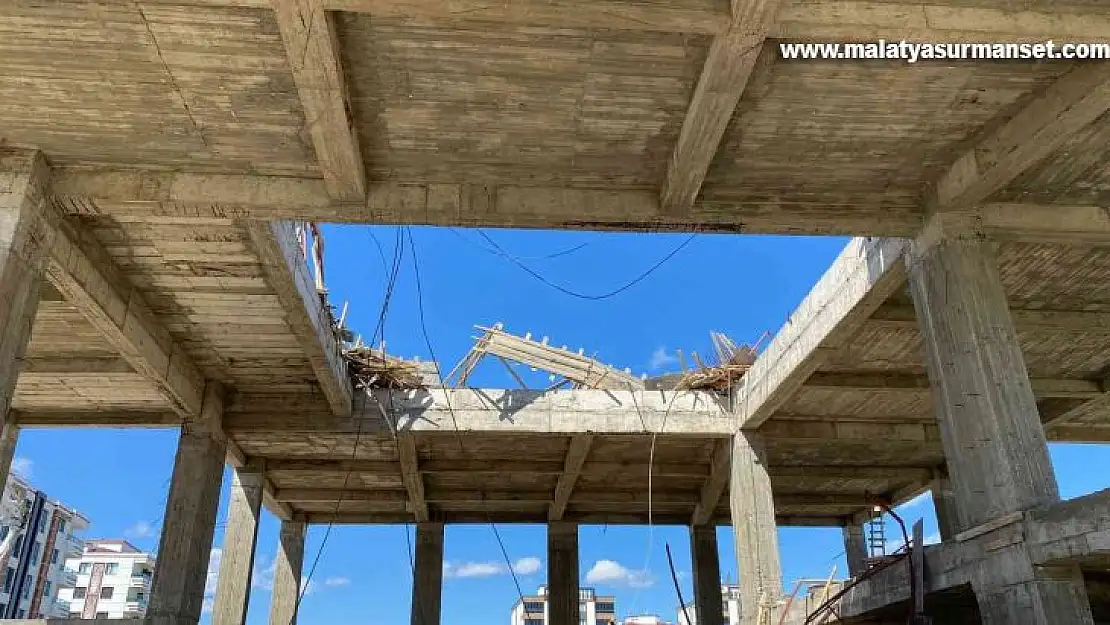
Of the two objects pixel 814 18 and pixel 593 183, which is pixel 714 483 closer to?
pixel 593 183

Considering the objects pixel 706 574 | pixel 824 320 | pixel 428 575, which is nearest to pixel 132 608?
pixel 428 575

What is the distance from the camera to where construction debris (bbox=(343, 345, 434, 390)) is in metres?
16.7

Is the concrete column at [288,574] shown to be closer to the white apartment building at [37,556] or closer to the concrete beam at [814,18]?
the concrete beam at [814,18]

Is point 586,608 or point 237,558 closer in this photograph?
point 237,558

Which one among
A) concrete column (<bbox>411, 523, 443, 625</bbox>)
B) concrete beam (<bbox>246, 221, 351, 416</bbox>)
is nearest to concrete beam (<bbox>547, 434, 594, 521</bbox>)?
concrete column (<bbox>411, 523, 443, 625</bbox>)

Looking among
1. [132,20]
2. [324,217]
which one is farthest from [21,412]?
[132,20]

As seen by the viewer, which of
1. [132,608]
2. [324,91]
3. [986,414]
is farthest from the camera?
[132,608]

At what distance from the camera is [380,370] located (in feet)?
55.6

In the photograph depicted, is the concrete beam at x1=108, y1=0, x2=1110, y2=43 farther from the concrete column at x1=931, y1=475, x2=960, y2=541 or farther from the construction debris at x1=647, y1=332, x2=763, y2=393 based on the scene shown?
the concrete column at x1=931, y1=475, x2=960, y2=541

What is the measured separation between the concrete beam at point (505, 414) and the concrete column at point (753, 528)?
75cm

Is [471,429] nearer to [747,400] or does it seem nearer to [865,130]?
[747,400]

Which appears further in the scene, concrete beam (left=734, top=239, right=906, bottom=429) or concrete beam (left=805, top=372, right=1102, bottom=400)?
concrete beam (left=805, top=372, right=1102, bottom=400)

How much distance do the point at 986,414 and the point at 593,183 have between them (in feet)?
18.0

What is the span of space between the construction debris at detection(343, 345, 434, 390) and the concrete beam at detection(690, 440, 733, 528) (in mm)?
7268
